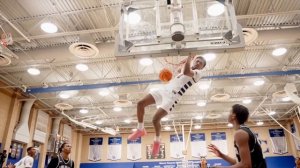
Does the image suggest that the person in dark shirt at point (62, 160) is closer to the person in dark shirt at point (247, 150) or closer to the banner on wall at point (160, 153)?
the person in dark shirt at point (247, 150)

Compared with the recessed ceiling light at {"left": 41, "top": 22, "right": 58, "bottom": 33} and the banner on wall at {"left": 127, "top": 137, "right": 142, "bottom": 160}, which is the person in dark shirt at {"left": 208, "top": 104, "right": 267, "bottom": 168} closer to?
the recessed ceiling light at {"left": 41, "top": 22, "right": 58, "bottom": 33}

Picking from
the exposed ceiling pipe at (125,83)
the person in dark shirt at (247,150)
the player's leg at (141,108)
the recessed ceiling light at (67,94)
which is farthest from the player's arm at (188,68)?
the recessed ceiling light at (67,94)

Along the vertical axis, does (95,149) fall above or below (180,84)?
below

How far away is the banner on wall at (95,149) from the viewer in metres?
20.4

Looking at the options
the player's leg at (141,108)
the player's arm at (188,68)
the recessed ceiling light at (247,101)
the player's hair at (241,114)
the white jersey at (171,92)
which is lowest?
the player's hair at (241,114)

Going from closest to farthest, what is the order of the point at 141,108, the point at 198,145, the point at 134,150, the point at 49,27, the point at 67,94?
the point at 141,108 → the point at 49,27 → the point at 67,94 → the point at 198,145 → the point at 134,150

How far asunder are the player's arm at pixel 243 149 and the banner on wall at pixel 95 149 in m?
18.9

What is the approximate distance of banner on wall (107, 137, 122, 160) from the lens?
20.1 meters

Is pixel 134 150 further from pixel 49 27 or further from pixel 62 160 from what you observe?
pixel 62 160

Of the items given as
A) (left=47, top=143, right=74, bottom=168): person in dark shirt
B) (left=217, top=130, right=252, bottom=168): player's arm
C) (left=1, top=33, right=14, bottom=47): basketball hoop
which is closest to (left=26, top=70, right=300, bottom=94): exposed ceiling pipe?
(left=1, top=33, right=14, bottom=47): basketball hoop

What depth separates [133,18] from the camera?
479 cm

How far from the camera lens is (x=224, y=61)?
10742 mm

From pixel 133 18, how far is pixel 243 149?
3.09 metres

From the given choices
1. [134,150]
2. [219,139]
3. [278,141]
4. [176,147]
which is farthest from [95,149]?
[278,141]
